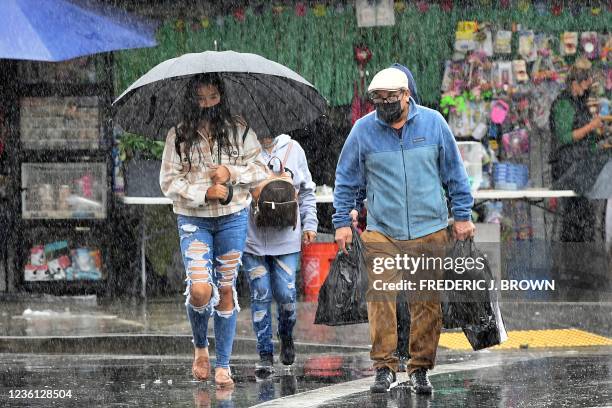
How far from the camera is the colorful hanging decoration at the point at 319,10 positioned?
15.7m

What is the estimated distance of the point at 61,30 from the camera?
43.3 ft

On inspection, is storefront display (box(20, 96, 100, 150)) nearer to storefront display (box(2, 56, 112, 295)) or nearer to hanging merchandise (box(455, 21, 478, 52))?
storefront display (box(2, 56, 112, 295))

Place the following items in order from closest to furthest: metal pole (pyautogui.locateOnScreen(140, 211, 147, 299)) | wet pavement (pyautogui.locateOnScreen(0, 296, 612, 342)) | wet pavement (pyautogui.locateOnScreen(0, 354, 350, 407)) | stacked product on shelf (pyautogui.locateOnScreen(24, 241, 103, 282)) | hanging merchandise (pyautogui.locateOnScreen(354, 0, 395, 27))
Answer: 1. wet pavement (pyautogui.locateOnScreen(0, 354, 350, 407))
2. wet pavement (pyautogui.locateOnScreen(0, 296, 612, 342))
3. stacked product on shelf (pyautogui.locateOnScreen(24, 241, 103, 282))
4. metal pole (pyautogui.locateOnScreen(140, 211, 147, 299))
5. hanging merchandise (pyautogui.locateOnScreen(354, 0, 395, 27))

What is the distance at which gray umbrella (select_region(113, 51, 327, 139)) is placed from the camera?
842 cm

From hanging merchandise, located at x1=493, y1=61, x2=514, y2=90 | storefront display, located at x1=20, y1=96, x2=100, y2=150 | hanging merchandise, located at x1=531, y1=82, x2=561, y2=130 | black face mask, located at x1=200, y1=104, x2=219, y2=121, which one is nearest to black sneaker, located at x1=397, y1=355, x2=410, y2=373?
black face mask, located at x1=200, y1=104, x2=219, y2=121

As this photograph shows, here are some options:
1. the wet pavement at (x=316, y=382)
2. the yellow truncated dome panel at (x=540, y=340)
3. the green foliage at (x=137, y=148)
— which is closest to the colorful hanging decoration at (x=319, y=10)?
the green foliage at (x=137, y=148)

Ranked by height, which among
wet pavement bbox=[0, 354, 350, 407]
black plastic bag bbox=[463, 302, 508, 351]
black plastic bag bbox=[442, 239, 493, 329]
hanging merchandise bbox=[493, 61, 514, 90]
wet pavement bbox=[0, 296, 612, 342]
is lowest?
wet pavement bbox=[0, 296, 612, 342]

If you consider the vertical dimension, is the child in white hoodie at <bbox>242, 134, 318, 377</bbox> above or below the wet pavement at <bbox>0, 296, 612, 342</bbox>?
above

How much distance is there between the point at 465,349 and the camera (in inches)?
416

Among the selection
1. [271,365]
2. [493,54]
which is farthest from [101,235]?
[271,365]

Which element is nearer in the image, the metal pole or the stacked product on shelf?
the stacked product on shelf

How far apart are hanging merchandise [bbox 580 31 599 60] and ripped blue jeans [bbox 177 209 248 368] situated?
8.26 m

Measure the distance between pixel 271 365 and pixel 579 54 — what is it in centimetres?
799

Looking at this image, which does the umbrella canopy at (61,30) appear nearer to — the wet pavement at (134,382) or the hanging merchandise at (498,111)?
the wet pavement at (134,382)
